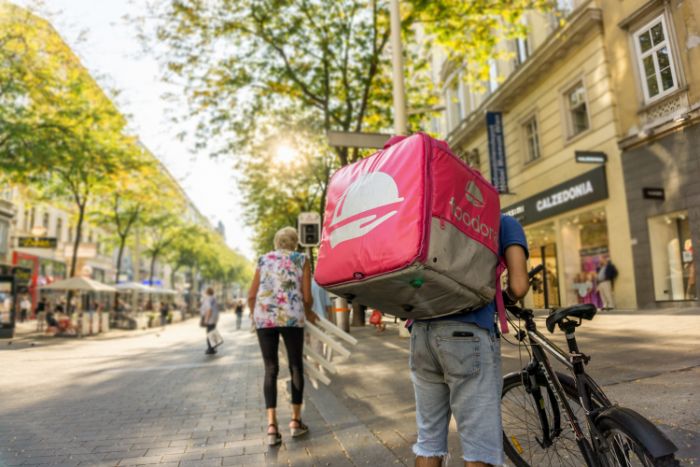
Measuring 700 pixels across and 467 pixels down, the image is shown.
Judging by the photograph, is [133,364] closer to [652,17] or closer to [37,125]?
[37,125]

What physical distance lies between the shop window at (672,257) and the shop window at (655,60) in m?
3.08

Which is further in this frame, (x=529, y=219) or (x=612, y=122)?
(x=529, y=219)

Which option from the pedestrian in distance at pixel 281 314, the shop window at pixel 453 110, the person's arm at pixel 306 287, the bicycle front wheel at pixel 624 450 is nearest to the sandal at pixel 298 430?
the pedestrian in distance at pixel 281 314

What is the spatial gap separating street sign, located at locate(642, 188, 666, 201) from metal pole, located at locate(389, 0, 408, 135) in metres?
6.75

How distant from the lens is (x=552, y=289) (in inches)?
627

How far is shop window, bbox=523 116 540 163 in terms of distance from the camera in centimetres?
1739

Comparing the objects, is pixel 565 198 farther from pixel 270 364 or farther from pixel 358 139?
pixel 270 364

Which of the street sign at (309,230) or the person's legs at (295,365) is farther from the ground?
the street sign at (309,230)

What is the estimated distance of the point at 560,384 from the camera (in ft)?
7.99

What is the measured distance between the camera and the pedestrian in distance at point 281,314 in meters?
4.23

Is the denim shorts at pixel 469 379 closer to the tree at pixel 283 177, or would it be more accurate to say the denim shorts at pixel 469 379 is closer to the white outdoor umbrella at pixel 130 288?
the tree at pixel 283 177

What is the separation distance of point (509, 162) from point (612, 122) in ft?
19.4

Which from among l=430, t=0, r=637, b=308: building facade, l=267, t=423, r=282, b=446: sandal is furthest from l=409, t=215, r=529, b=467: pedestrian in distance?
l=430, t=0, r=637, b=308: building facade

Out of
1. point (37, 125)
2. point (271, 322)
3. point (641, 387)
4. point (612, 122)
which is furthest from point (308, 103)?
point (641, 387)
